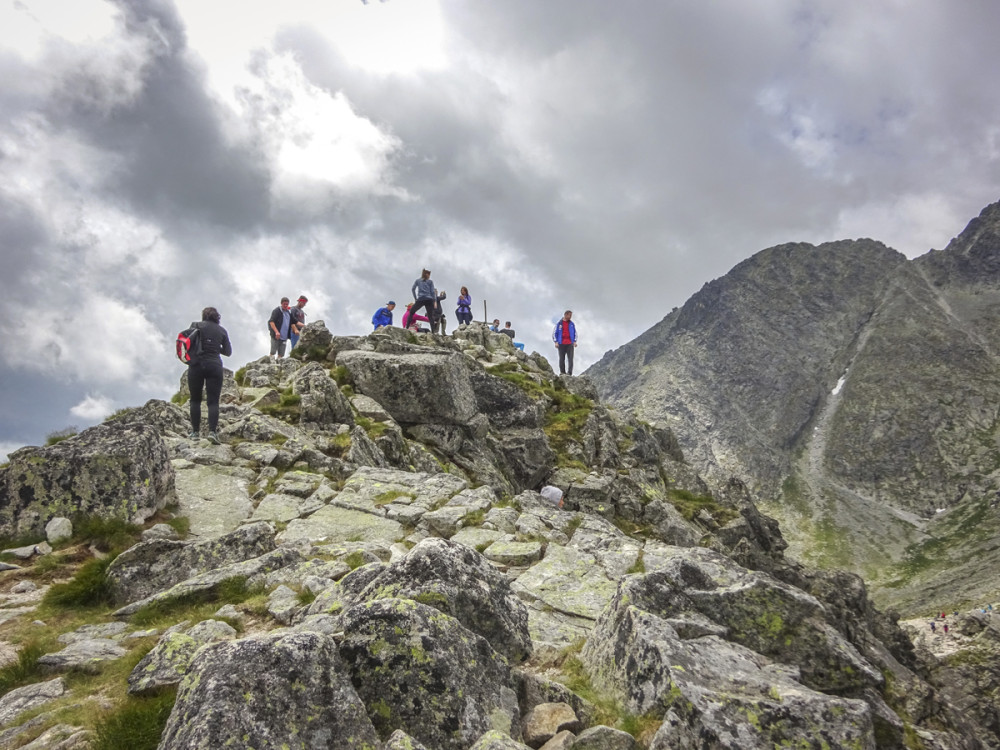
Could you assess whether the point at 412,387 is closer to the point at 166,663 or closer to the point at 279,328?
the point at 279,328

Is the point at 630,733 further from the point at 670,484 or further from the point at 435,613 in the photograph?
the point at 670,484

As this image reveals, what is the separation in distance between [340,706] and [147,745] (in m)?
1.90

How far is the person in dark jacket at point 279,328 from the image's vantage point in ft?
111

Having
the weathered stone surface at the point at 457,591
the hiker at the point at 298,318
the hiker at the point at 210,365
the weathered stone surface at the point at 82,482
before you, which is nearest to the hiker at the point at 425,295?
the hiker at the point at 298,318

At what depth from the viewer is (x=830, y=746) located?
5676 mm

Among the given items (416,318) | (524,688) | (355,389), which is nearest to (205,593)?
(524,688)

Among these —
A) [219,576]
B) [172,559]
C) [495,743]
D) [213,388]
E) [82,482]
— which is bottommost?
[495,743]

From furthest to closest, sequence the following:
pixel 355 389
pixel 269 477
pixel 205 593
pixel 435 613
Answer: pixel 355 389 < pixel 269 477 < pixel 205 593 < pixel 435 613

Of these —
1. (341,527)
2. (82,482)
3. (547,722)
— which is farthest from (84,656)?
(82,482)

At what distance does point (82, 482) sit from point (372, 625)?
35.2ft

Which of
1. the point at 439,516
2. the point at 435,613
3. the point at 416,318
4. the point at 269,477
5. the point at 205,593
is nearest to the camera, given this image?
the point at 435,613

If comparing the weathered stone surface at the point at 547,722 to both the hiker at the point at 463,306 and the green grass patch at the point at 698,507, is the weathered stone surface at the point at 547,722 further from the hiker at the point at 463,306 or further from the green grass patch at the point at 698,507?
the hiker at the point at 463,306

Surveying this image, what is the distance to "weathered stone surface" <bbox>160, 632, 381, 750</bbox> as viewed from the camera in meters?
4.50

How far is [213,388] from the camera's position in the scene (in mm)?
18375
